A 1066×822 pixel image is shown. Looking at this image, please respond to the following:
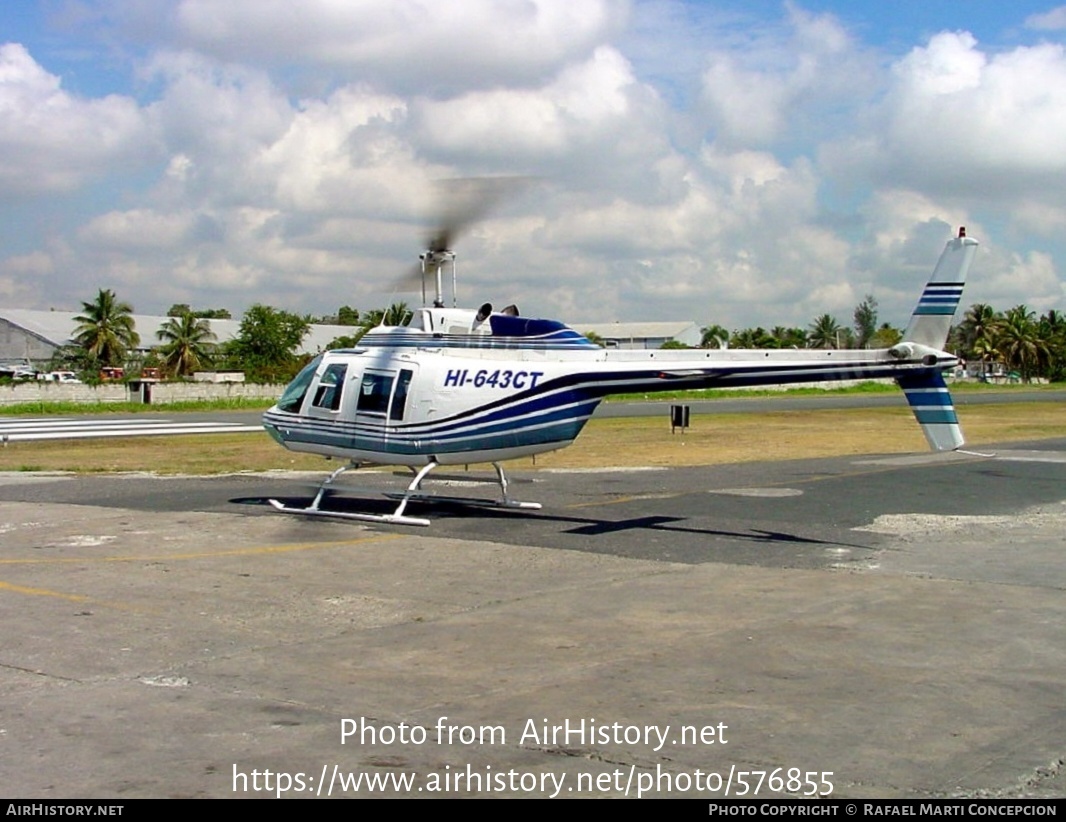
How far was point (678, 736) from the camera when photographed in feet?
22.6

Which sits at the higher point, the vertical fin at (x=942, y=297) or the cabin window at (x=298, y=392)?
the vertical fin at (x=942, y=297)

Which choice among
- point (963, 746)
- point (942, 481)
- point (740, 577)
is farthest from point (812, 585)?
point (942, 481)

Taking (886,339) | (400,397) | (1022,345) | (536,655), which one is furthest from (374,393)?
(1022,345)

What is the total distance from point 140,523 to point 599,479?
383 inches

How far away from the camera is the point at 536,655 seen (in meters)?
8.99

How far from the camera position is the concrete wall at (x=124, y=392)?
2398 inches

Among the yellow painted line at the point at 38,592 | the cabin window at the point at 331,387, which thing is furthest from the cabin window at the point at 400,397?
the yellow painted line at the point at 38,592

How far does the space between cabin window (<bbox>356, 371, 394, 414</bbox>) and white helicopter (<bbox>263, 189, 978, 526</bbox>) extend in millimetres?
15

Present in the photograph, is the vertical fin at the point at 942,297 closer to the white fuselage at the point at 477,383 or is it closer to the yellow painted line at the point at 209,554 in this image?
the white fuselage at the point at 477,383

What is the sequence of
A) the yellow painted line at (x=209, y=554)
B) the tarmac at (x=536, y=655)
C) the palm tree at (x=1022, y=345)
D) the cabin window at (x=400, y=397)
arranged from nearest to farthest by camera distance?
the tarmac at (x=536, y=655) → the yellow painted line at (x=209, y=554) → the cabin window at (x=400, y=397) → the palm tree at (x=1022, y=345)

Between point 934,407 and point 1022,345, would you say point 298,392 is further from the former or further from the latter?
point 1022,345

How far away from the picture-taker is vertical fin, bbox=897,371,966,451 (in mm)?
14406

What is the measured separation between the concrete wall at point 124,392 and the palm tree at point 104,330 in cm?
2477

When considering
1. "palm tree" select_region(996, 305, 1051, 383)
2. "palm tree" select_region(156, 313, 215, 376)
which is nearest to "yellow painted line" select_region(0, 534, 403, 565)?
"palm tree" select_region(156, 313, 215, 376)
